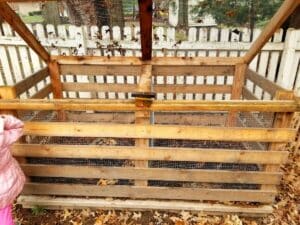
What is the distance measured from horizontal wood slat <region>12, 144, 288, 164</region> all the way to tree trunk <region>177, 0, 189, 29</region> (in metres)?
3.46

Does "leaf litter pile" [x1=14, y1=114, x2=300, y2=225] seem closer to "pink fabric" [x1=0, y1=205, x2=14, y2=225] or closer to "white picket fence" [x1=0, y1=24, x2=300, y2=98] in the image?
"pink fabric" [x1=0, y1=205, x2=14, y2=225]

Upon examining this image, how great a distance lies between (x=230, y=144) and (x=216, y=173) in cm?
72

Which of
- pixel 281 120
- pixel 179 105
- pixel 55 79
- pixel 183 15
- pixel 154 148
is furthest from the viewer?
pixel 183 15

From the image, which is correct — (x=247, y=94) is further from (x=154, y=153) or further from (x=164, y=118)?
(x=154, y=153)

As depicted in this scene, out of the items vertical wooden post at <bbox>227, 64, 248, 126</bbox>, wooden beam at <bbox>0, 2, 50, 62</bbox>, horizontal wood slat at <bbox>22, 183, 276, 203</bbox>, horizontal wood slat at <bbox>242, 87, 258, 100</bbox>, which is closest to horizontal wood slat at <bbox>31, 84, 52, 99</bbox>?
wooden beam at <bbox>0, 2, 50, 62</bbox>

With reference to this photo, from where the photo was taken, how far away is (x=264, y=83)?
Answer: 3309mm

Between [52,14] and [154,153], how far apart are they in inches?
182

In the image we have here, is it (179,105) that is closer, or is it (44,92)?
(179,105)

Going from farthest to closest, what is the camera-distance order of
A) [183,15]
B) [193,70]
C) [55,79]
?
[183,15] < [55,79] < [193,70]

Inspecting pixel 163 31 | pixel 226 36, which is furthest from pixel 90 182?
pixel 226 36

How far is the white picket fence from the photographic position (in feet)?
17.5

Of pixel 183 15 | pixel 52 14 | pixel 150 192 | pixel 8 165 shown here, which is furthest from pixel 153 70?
pixel 52 14

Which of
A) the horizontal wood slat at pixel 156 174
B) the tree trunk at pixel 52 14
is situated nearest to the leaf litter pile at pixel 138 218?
the horizontal wood slat at pixel 156 174

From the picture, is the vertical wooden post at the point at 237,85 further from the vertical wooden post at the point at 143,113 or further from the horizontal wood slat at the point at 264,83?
the vertical wooden post at the point at 143,113
